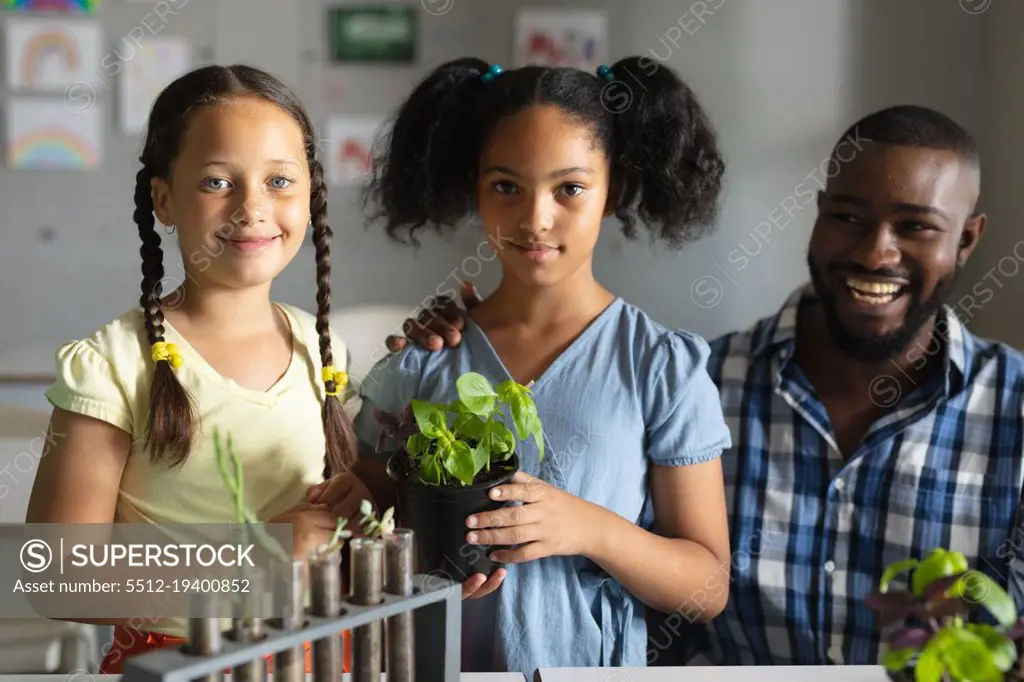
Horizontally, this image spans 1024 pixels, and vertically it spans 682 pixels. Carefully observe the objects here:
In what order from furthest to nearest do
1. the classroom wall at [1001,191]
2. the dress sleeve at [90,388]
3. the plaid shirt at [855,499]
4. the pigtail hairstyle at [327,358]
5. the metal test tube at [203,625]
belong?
1. the classroom wall at [1001,191]
2. the plaid shirt at [855,499]
3. the pigtail hairstyle at [327,358]
4. the dress sleeve at [90,388]
5. the metal test tube at [203,625]

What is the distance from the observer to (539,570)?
136 cm

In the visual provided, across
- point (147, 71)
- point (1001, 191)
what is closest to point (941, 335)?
point (1001, 191)

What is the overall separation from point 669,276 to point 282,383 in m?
2.29

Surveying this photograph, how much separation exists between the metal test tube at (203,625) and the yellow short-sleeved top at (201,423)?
47 centimetres

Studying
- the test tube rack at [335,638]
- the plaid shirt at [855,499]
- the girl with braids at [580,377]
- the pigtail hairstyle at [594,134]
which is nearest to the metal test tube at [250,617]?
the test tube rack at [335,638]

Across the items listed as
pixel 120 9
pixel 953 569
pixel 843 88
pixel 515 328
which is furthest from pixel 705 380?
pixel 120 9

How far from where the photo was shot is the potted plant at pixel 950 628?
84 centimetres

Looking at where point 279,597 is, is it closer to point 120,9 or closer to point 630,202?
point 630,202

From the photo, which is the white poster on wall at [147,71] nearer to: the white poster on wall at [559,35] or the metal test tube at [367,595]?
the white poster on wall at [559,35]

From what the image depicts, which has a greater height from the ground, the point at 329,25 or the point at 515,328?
the point at 329,25

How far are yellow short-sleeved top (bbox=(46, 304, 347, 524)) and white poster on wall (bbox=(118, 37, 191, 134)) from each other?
226 centimetres

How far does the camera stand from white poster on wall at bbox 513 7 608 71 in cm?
332

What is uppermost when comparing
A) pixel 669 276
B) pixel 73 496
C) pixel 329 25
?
pixel 329 25

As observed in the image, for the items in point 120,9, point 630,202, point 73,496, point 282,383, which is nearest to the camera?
point 73,496
